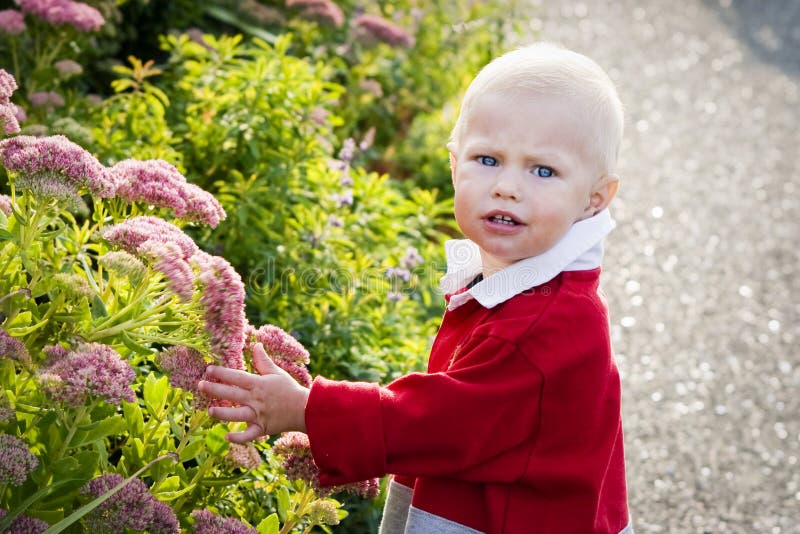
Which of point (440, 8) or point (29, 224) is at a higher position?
point (29, 224)

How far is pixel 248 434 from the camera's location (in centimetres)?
191

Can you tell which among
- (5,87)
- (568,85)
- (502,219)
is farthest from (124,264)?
(568,85)

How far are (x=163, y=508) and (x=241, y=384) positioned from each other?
25cm

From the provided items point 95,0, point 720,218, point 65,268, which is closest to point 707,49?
point 720,218

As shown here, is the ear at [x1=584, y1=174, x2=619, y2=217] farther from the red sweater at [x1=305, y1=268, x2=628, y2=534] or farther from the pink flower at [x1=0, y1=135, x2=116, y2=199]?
the pink flower at [x1=0, y1=135, x2=116, y2=199]

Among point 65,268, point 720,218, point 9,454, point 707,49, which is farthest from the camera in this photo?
point 707,49

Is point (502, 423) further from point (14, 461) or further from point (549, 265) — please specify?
point (14, 461)

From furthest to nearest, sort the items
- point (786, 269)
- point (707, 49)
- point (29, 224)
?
point (707, 49) < point (786, 269) < point (29, 224)

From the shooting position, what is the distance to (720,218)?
627 cm

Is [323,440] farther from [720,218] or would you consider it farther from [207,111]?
[720,218]

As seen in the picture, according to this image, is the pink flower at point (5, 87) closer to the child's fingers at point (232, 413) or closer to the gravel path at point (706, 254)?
the child's fingers at point (232, 413)

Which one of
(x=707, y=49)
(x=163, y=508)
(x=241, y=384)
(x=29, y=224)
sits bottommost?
(x=707, y=49)

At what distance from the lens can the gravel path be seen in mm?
3891

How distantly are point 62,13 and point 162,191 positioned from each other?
6.01 feet
